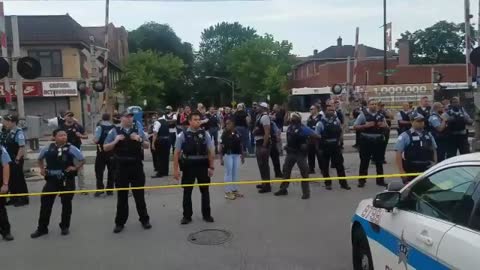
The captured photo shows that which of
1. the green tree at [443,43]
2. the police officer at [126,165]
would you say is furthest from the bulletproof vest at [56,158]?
the green tree at [443,43]

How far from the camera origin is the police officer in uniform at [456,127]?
32.8ft

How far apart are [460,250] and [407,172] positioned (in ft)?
15.5

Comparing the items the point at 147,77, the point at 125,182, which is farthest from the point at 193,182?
the point at 147,77

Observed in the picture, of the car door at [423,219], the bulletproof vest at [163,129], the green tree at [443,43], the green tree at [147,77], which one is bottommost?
the car door at [423,219]

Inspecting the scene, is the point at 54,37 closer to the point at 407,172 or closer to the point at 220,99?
the point at 407,172

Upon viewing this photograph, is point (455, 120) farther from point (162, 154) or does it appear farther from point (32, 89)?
point (32, 89)

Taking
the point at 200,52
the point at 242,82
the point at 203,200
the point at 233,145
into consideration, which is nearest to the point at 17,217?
the point at 203,200

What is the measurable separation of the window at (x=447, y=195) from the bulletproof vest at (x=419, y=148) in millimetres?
3510

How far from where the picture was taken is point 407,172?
730cm

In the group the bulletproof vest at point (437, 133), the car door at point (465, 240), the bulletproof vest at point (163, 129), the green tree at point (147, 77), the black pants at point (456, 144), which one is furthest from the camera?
the green tree at point (147, 77)

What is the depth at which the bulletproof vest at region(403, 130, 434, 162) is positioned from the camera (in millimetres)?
7055

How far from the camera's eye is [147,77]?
160 ft

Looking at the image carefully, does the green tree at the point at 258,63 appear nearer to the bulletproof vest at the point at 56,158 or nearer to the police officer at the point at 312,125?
the police officer at the point at 312,125

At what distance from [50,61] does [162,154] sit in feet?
89.7
